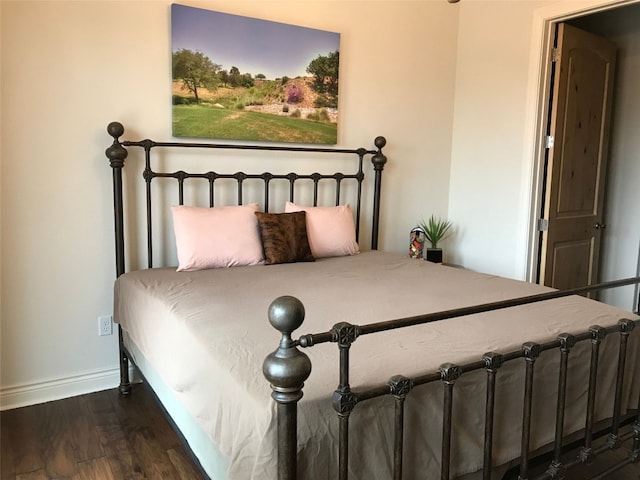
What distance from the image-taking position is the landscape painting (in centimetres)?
296

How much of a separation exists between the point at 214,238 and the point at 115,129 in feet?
2.43

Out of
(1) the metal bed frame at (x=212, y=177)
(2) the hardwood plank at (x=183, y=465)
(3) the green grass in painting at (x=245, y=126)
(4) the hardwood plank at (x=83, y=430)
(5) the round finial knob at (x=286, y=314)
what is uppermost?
(3) the green grass in painting at (x=245, y=126)

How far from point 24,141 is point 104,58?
59 centimetres

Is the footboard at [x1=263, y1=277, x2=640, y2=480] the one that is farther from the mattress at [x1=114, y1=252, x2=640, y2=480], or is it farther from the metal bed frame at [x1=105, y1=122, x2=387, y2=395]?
the metal bed frame at [x1=105, y1=122, x2=387, y2=395]

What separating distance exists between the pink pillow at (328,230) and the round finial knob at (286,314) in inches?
78.8

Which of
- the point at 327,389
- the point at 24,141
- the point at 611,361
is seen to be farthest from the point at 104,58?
the point at 611,361

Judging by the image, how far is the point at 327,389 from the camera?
4.41 ft

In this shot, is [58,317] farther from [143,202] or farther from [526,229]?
[526,229]

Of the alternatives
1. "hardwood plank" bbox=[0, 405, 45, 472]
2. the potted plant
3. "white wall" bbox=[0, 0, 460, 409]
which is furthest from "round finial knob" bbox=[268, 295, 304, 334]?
the potted plant

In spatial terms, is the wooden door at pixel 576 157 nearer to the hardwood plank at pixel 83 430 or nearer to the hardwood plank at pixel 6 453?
the hardwood plank at pixel 83 430

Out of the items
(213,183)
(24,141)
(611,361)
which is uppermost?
(24,141)

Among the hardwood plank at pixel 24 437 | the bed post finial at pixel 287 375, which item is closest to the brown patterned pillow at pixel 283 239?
the hardwood plank at pixel 24 437

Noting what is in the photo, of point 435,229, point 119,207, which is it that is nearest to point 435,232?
point 435,229

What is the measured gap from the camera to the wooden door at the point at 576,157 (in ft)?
11.3
